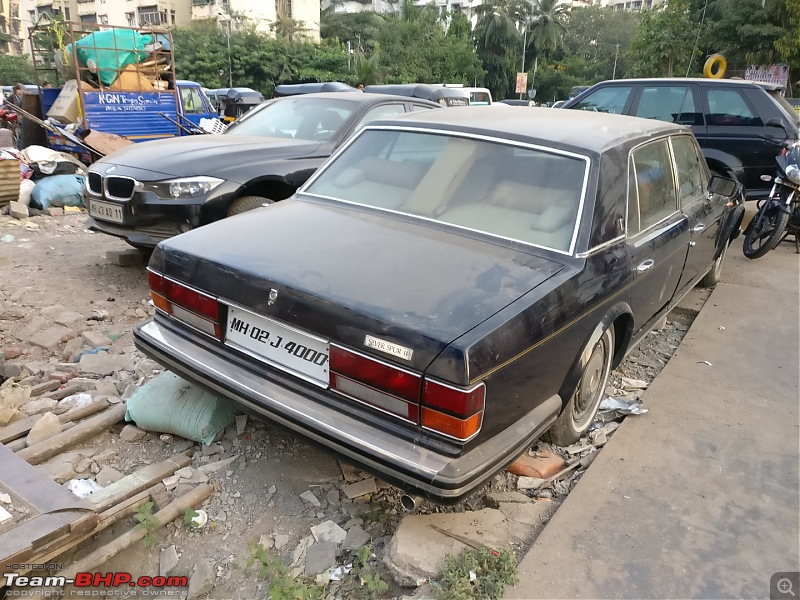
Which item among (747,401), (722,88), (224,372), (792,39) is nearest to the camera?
(224,372)

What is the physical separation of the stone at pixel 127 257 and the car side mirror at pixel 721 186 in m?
5.10

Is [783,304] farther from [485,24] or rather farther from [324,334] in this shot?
[485,24]

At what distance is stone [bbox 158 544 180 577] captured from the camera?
2.34m

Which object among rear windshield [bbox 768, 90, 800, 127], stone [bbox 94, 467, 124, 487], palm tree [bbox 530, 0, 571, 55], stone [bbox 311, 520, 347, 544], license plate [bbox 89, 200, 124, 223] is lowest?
stone [bbox 311, 520, 347, 544]

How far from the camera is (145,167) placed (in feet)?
16.0

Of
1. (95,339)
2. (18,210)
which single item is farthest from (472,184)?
(18,210)

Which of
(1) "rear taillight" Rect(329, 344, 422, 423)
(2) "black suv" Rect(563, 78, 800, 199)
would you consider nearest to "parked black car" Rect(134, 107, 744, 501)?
(1) "rear taillight" Rect(329, 344, 422, 423)

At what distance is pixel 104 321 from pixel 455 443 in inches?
139

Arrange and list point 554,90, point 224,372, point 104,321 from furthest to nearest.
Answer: point 554,90 < point 104,321 < point 224,372

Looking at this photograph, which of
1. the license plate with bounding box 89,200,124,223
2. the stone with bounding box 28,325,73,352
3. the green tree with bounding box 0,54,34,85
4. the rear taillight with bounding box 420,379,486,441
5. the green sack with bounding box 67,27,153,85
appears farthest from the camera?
the green tree with bounding box 0,54,34,85

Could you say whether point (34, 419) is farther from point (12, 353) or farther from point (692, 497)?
point (692, 497)

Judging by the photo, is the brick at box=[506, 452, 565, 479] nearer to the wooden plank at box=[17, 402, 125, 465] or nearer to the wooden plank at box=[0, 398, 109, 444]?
the wooden plank at box=[17, 402, 125, 465]

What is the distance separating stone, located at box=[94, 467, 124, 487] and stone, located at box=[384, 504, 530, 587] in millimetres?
1332

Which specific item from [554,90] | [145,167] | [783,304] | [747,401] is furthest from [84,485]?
[554,90]
